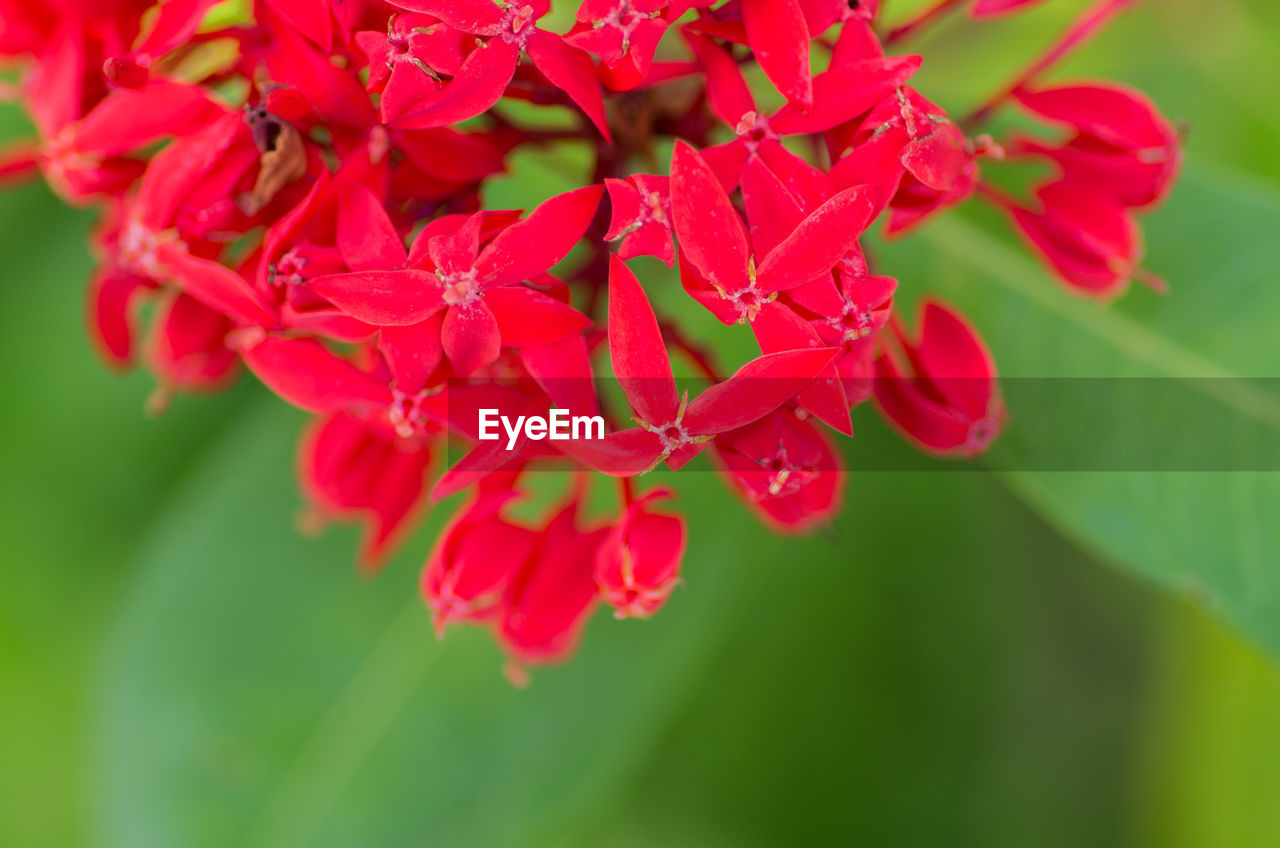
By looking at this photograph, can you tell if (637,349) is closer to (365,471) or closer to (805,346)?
(805,346)

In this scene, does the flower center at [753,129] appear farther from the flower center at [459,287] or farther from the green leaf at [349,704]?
the green leaf at [349,704]

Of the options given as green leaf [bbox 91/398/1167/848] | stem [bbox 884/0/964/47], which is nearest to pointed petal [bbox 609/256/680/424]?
stem [bbox 884/0/964/47]

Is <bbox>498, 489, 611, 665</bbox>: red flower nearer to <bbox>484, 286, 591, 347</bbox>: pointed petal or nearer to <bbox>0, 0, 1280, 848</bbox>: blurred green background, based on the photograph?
<bbox>484, 286, 591, 347</bbox>: pointed petal

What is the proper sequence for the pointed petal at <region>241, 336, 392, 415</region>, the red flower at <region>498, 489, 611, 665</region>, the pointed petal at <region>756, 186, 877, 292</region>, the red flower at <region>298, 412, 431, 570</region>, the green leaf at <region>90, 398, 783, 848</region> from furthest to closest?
the green leaf at <region>90, 398, 783, 848</region> → the red flower at <region>298, 412, 431, 570</region> → the red flower at <region>498, 489, 611, 665</region> → the pointed petal at <region>241, 336, 392, 415</region> → the pointed petal at <region>756, 186, 877, 292</region>

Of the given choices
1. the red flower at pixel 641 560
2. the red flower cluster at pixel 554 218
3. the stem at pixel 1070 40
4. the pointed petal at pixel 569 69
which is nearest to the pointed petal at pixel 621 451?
the red flower cluster at pixel 554 218

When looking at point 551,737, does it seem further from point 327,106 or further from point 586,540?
point 327,106

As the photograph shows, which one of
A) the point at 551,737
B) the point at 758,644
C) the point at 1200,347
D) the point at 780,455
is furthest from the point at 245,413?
the point at 1200,347

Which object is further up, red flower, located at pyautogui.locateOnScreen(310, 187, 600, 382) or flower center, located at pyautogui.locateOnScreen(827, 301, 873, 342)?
flower center, located at pyautogui.locateOnScreen(827, 301, 873, 342)
